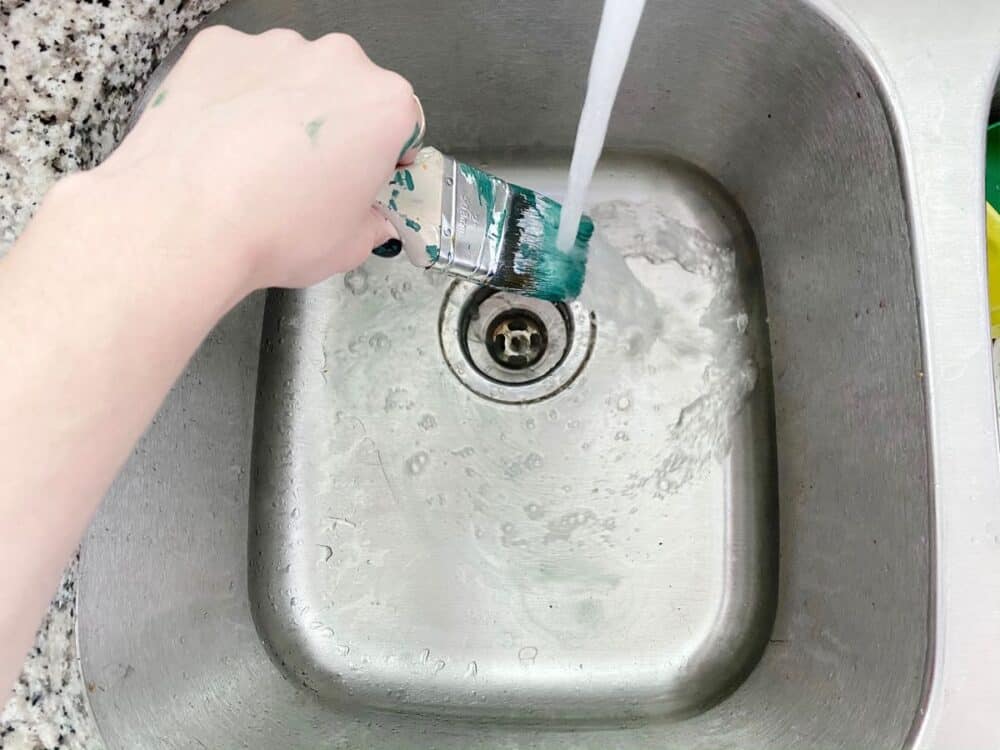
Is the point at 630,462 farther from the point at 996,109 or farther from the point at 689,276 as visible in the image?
the point at 996,109

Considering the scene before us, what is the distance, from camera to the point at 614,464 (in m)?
0.67

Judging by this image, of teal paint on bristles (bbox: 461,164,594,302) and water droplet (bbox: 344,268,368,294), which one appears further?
water droplet (bbox: 344,268,368,294)

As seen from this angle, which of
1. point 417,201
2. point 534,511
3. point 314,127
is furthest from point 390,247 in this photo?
point 534,511

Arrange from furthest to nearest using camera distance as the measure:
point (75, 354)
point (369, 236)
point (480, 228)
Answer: point (480, 228), point (369, 236), point (75, 354)

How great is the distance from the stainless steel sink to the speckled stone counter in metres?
0.03

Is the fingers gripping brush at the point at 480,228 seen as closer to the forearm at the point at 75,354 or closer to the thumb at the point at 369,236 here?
the thumb at the point at 369,236

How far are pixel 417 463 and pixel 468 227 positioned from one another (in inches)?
9.2

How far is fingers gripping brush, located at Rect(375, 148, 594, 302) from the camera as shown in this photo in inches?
18.9

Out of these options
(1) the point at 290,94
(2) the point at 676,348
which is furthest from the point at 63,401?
(2) the point at 676,348

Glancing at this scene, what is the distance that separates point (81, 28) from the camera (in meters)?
0.45

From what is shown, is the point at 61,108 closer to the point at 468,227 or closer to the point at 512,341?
the point at 468,227

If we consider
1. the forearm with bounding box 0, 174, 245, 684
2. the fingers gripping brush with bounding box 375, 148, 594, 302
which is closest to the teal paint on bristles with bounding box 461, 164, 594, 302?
the fingers gripping brush with bounding box 375, 148, 594, 302

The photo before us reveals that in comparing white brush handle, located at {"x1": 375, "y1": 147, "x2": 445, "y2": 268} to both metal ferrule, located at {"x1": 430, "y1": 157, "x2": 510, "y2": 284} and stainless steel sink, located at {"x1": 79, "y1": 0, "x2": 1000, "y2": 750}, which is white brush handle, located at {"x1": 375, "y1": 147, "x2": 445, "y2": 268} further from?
stainless steel sink, located at {"x1": 79, "y1": 0, "x2": 1000, "y2": 750}

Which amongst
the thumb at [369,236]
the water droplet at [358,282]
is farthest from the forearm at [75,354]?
the water droplet at [358,282]
